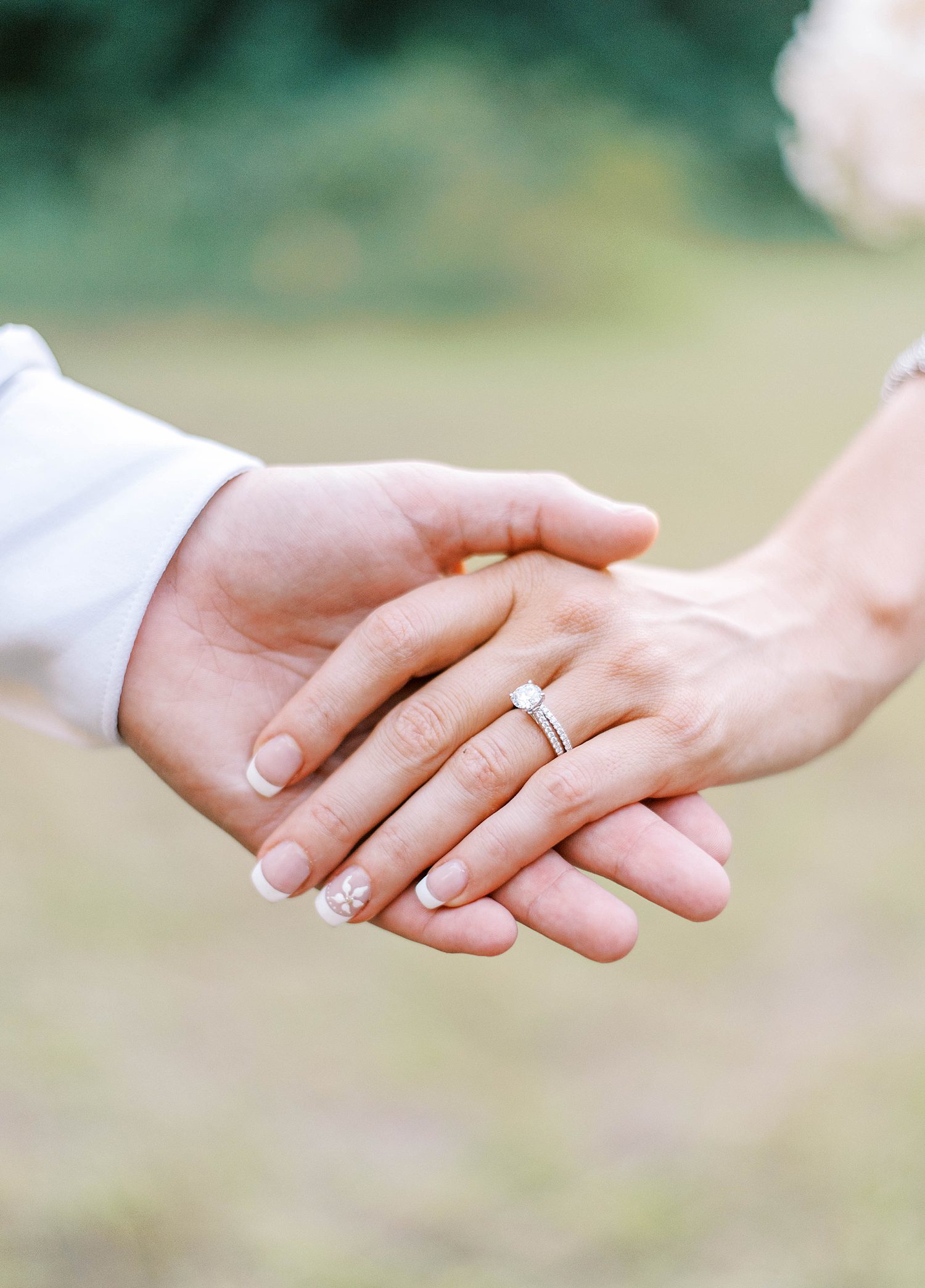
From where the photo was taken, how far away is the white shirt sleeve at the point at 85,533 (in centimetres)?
97

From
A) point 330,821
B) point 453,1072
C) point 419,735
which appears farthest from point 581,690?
point 453,1072

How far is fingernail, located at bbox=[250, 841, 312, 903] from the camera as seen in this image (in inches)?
35.5

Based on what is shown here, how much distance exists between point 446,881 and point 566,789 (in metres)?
0.13

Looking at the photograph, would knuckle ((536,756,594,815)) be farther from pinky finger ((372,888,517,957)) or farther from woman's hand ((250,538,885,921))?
pinky finger ((372,888,517,957))

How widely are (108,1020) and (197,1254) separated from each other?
1.50ft

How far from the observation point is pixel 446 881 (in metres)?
0.89

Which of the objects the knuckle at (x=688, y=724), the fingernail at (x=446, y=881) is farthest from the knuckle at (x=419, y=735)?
the knuckle at (x=688, y=724)

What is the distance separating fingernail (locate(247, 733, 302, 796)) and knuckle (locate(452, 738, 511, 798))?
15 centimetres

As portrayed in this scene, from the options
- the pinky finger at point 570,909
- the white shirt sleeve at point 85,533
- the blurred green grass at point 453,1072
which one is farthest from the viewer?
the blurred green grass at point 453,1072

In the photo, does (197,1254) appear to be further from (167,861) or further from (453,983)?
(167,861)

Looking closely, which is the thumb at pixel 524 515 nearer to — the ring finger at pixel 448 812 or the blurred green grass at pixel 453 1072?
the ring finger at pixel 448 812

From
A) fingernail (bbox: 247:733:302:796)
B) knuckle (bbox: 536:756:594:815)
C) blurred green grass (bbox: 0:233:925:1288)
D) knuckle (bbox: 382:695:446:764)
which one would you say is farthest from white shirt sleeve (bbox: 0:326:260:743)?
blurred green grass (bbox: 0:233:925:1288)

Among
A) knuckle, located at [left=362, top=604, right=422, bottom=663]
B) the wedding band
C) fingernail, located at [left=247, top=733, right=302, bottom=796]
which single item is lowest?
fingernail, located at [left=247, top=733, right=302, bottom=796]

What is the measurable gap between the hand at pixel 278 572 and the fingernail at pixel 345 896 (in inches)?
4.4
